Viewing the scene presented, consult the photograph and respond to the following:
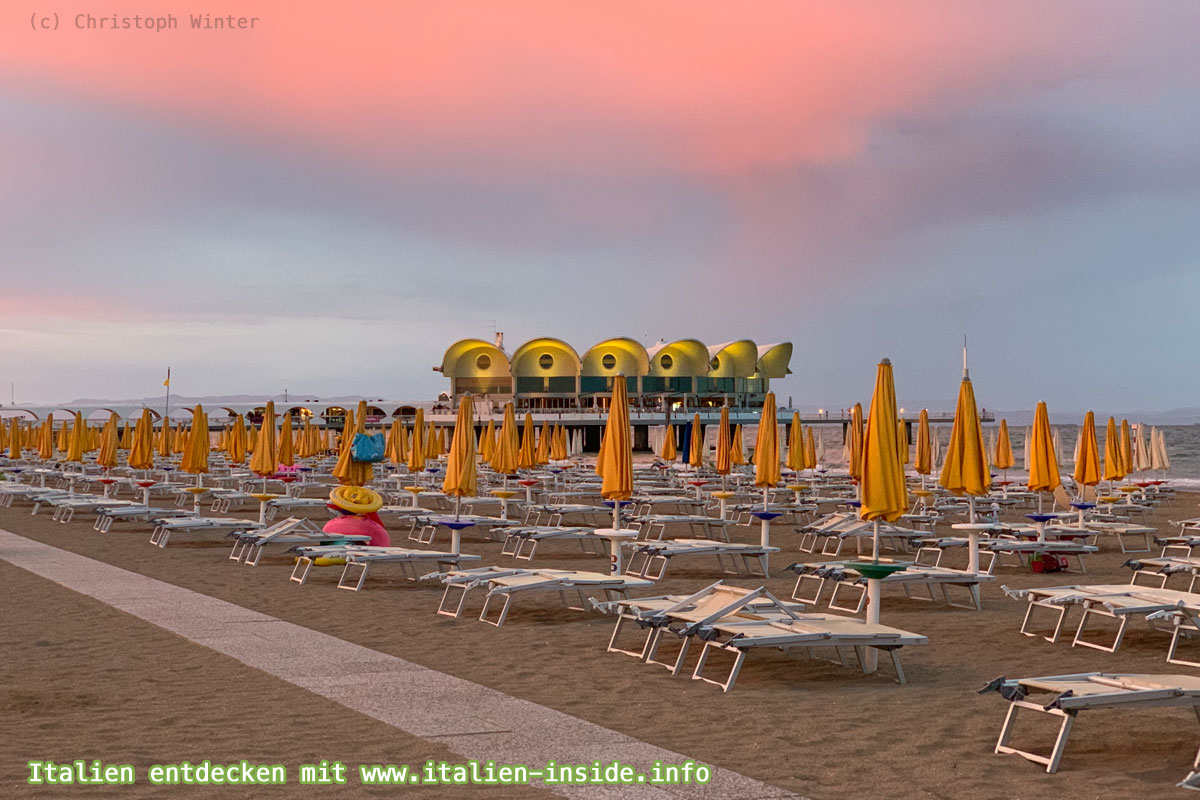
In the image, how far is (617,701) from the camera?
7559mm

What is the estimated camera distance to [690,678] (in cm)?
838

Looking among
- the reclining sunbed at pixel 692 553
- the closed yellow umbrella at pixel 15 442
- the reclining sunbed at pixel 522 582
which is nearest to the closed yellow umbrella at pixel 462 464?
the reclining sunbed at pixel 692 553

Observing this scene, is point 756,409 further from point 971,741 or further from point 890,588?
point 971,741

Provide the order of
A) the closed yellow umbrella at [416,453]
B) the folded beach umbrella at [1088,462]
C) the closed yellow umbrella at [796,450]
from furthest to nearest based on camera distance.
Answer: the closed yellow umbrella at [796,450], the closed yellow umbrella at [416,453], the folded beach umbrella at [1088,462]

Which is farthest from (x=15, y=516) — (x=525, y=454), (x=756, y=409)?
(x=756, y=409)

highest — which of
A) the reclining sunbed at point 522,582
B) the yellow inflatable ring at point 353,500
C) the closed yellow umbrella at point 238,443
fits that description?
the closed yellow umbrella at point 238,443

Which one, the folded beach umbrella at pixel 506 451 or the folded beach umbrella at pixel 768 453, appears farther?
the folded beach umbrella at pixel 506 451

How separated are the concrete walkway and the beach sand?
172 millimetres

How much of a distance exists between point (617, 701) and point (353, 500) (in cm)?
912

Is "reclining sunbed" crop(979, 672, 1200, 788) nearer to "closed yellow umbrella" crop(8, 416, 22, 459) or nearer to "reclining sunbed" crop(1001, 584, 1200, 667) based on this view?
"reclining sunbed" crop(1001, 584, 1200, 667)

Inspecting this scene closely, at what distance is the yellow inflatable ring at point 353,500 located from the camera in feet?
52.2

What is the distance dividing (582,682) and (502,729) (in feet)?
5.30

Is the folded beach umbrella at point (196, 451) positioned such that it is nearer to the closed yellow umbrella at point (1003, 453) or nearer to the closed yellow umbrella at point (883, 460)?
the closed yellow umbrella at point (883, 460)

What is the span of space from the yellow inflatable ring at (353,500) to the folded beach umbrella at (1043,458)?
26.1ft
